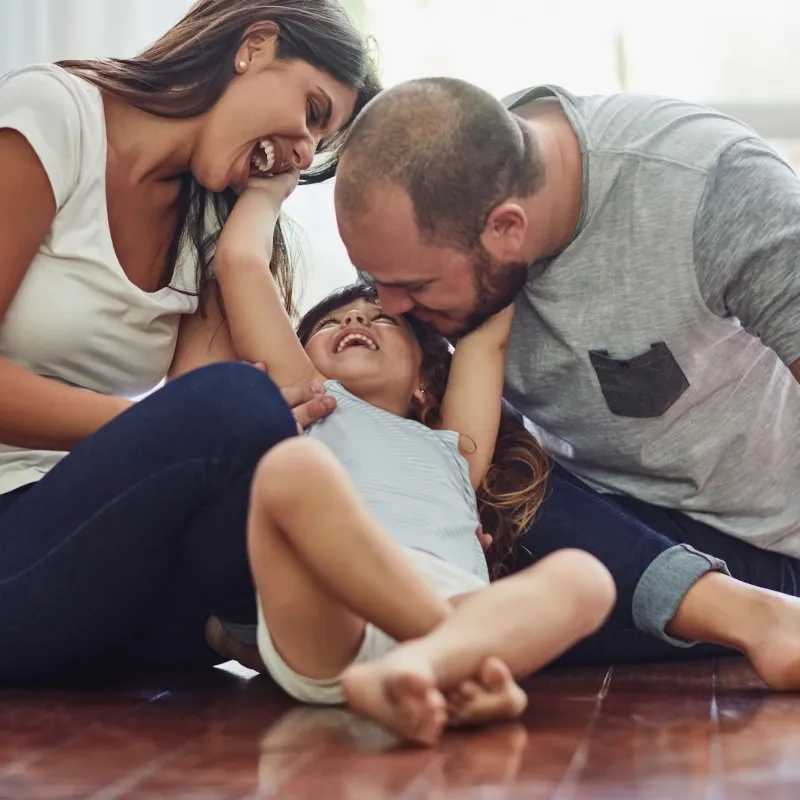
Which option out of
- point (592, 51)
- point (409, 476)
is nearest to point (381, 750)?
point (409, 476)

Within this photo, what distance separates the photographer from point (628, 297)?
1340mm

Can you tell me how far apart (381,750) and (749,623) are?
51 cm

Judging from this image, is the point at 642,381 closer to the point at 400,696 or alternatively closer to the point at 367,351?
the point at 367,351

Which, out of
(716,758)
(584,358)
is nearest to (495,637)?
(716,758)

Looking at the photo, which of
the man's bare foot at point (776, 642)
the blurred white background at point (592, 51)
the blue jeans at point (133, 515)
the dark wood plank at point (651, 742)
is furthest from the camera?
the blurred white background at point (592, 51)

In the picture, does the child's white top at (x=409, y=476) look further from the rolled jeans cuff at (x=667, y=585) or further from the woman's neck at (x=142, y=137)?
the woman's neck at (x=142, y=137)

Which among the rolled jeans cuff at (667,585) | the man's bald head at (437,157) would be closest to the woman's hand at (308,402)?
the man's bald head at (437,157)

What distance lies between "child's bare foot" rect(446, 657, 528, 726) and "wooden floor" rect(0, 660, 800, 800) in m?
0.03

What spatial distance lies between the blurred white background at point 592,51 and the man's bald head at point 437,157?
97 cm

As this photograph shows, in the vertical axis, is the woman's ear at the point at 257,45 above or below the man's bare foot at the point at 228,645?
above

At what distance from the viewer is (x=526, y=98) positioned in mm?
1473

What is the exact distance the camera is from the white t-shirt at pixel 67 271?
128 centimetres

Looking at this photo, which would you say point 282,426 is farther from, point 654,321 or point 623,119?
point 623,119

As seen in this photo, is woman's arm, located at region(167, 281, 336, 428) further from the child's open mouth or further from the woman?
the child's open mouth
